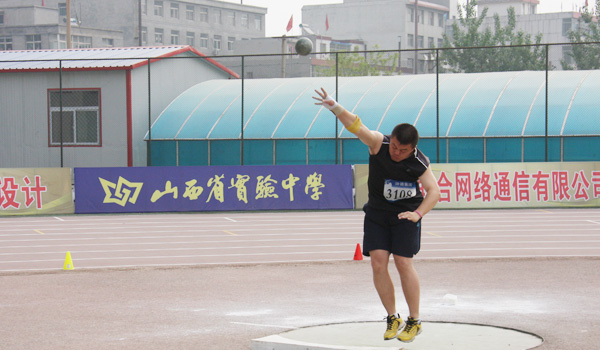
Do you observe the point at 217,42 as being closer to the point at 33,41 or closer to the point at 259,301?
the point at 33,41

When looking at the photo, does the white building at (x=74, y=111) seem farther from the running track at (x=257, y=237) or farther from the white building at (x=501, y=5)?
the white building at (x=501, y=5)

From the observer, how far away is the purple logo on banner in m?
26.6

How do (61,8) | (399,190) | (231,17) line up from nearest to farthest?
(399,190) < (61,8) < (231,17)

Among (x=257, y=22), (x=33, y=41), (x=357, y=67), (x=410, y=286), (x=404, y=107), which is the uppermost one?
(x=257, y=22)

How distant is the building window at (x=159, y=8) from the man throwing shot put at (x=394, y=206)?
91923 millimetres

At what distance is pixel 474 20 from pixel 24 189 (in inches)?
1964

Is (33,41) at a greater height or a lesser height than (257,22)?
lesser

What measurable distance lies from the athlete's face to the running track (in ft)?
25.6

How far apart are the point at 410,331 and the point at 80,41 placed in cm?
8011

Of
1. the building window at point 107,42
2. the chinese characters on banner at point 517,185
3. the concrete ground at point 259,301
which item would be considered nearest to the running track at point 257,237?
the chinese characters on banner at point 517,185

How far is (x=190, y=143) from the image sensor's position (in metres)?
36.0

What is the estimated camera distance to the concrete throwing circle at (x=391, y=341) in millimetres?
7746

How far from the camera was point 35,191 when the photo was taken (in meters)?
26.5

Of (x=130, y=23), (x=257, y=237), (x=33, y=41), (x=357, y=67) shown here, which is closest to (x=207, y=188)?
(x=257, y=237)
